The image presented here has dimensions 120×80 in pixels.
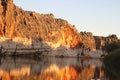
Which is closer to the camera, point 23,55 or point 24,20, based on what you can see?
point 23,55

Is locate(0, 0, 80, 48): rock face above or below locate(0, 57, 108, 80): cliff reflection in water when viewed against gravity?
above

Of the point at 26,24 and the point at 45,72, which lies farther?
the point at 26,24

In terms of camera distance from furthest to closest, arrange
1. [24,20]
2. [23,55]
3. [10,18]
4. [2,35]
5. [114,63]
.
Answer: [24,20] < [10,18] < [2,35] < [23,55] < [114,63]

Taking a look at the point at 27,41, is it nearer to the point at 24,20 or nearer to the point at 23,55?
the point at 24,20

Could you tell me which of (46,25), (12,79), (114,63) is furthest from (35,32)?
(12,79)

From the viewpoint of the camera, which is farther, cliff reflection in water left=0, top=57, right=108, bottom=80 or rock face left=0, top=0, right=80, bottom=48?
rock face left=0, top=0, right=80, bottom=48

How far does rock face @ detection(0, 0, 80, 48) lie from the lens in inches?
5591

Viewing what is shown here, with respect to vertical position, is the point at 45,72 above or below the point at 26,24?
below

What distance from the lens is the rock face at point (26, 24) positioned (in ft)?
466

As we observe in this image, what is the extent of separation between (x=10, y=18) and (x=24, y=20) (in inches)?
643

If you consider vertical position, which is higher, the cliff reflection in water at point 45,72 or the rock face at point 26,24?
the rock face at point 26,24

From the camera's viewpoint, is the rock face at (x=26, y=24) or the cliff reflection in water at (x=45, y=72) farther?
the rock face at (x=26, y=24)

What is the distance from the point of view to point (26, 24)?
162000 mm

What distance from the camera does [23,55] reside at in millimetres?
114250
